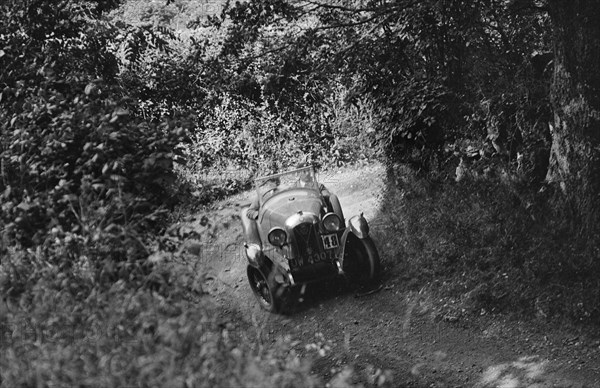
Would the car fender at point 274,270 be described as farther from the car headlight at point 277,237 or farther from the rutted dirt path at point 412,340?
the rutted dirt path at point 412,340

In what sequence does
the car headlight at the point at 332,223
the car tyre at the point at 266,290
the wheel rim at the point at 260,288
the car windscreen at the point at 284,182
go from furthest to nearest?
the car windscreen at the point at 284,182 → the wheel rim at the point at 260,288 → the car tyre at the point at 266,290 → the car headlight at the point at 332,223

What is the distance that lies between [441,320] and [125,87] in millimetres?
4672

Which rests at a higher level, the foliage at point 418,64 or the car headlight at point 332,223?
the foliage at point 418,64

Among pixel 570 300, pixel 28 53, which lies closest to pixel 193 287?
pixel 28 53

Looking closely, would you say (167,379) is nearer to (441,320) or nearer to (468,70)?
(441,320)

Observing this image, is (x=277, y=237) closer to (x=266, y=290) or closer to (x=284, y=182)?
(x=266, y=290)

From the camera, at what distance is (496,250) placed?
9117 millimetres

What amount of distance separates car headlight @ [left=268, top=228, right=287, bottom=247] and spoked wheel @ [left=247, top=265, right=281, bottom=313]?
52 cm

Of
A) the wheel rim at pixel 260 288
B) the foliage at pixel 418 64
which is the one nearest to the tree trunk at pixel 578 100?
the foliage at pixel 418 64

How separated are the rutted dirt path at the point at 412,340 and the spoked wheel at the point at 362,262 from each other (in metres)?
0.21

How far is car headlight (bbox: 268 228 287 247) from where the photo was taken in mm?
8922

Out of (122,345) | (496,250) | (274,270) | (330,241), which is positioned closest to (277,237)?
(274,270)

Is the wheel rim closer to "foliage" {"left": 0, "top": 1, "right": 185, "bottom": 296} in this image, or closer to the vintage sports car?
the vintage sports car

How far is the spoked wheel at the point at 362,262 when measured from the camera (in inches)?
368
